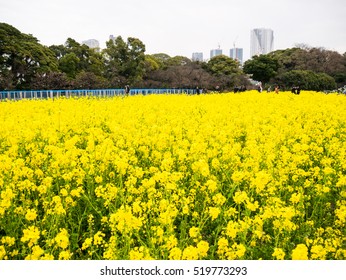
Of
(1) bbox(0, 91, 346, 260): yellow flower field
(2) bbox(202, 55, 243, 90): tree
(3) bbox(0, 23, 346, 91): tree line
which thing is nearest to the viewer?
(1) bbox(0, 91, 346, 260): yellow flower field

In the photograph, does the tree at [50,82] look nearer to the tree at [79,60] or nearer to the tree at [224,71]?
the tree at [79,60]

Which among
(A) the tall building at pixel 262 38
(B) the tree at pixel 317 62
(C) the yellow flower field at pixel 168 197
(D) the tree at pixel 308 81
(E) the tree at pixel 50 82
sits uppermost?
(B) the tree at pixel 317 62

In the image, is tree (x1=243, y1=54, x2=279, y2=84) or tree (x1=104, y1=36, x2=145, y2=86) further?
tree (x1=243, y1=54, x2=279, y2=84)

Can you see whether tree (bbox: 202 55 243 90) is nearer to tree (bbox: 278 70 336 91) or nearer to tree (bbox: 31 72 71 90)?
tree (bbox: 278 70 336 91)

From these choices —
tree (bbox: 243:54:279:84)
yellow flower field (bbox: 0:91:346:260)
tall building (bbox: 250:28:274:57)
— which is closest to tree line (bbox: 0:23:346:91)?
tree (bbox: 243:54:279:84)

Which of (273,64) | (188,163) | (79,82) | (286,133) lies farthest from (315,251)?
(273,64)

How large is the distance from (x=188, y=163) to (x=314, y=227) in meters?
1.87

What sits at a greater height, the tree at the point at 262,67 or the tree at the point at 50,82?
the tree at the point at 262,67

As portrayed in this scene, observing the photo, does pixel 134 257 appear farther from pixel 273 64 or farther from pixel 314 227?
pixel 273 64

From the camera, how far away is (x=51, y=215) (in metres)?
3.76

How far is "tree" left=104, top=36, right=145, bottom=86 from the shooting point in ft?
114

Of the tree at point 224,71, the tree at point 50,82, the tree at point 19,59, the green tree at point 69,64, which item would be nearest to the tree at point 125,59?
the green tree at point 69,64

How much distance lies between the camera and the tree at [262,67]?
43781 mm

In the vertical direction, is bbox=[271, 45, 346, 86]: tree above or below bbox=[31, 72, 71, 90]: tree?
above
